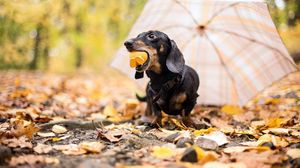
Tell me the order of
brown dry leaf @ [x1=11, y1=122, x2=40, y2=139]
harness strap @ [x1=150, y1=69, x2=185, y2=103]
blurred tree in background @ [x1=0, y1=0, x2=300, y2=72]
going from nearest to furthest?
brown dry leaf @ [x1=11, y1=122, x2=40, y2=139] → harness strap @ [x1=150, y1=69, x2=185, y2=103] → blurred tree in background @ [x1=0, y1=0, x2=300, y2=72]

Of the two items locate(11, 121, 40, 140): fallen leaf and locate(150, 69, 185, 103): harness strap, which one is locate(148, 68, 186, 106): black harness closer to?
locate(150, 69, 185, 103): harness strap

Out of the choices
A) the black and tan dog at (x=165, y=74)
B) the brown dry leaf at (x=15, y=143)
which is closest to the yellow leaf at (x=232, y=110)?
the black and tan dog at (x=165, y=74)

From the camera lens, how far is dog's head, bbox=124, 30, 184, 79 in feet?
9.78

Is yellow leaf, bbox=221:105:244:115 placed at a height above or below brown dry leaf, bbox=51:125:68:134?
below

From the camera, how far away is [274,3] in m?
5.95

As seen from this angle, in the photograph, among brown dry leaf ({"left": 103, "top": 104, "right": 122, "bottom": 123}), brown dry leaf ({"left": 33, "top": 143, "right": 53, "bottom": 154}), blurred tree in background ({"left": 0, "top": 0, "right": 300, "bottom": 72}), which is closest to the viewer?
brown dry leaf ({"left": 33, "top": 143, "right": 53, "bottom": 154})

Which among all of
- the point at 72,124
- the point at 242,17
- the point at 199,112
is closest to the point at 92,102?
the point at 199,112

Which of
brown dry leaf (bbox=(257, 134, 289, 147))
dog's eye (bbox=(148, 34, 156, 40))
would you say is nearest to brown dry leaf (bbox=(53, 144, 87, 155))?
dog's eye (bbox=(148, 34, 156, 40))

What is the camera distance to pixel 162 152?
2.33 metres

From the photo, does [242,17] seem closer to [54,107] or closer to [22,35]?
[54,107]

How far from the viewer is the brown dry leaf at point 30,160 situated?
2.11 meters

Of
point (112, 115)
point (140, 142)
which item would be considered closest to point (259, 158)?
point (140, 142)

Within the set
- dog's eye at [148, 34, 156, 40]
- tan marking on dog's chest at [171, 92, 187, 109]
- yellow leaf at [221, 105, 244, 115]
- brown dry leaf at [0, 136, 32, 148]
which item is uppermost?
dog's eye at [148, 34, 156, 40]

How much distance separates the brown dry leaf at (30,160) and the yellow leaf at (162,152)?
0.59 m
